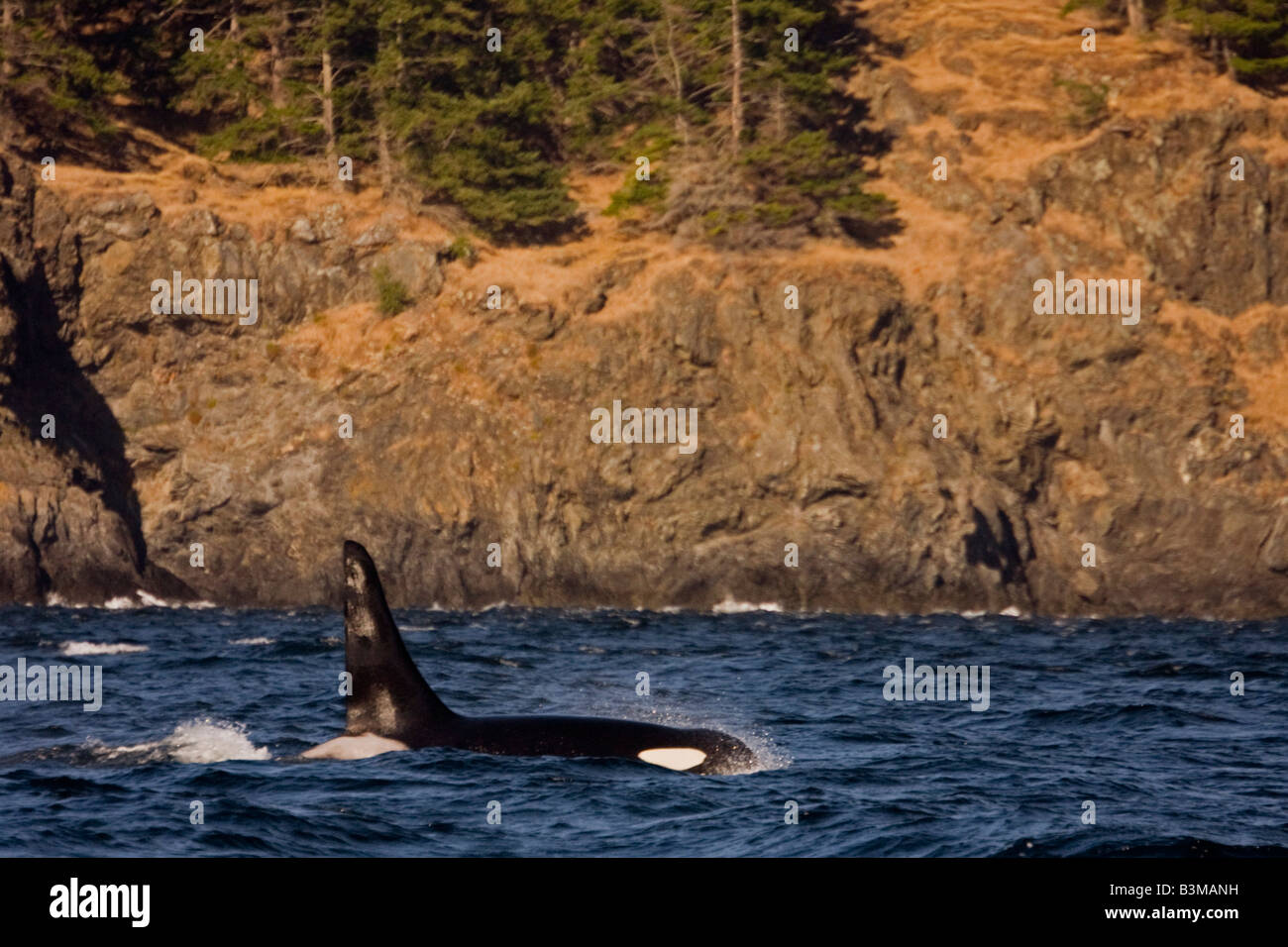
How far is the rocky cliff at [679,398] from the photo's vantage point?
1911 inches

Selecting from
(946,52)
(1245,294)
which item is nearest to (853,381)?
(1245,294)

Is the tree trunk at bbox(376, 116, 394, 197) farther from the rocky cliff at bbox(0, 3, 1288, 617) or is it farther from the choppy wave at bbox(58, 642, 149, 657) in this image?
the choppy wave at bbox(58, 642, 149, 657)

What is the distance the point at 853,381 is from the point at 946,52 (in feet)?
68.0

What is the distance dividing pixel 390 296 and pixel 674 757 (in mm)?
39158

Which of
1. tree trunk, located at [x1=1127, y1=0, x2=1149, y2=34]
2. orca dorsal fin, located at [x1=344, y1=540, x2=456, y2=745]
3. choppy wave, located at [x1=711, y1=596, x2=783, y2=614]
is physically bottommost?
choppy wave, located at [x1=711, y1=596, x2=783, y2=614]

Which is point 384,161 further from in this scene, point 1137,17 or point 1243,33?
point 1243,33

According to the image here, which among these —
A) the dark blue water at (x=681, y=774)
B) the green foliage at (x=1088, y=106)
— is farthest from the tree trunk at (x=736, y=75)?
the dark blue water at (x=681, y=774)

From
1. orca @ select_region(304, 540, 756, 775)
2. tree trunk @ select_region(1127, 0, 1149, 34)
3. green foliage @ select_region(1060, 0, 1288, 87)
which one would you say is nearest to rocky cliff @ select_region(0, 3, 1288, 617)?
green foliage @ select_region(1060, 0, 1288, 87)

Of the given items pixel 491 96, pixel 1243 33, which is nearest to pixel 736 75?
pixel 491 96

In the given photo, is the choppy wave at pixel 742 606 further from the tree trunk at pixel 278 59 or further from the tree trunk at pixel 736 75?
the tree trunk at pixel 278 59

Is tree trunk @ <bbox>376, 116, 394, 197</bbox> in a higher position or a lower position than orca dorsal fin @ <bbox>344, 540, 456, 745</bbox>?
higher

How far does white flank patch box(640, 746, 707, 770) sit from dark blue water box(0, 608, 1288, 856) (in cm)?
25

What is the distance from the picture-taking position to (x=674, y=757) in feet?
55.1

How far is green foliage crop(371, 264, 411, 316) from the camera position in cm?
5381
